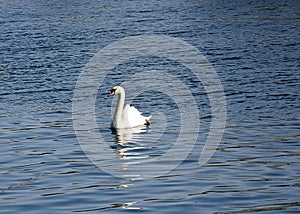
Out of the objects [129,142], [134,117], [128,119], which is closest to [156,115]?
[134,117]

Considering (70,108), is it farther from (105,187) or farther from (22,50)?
(22,50)

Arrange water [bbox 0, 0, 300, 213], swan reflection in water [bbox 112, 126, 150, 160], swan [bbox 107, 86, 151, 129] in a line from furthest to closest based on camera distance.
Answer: swan [bbox 107, 86, 151, 129] < swan reflection in water [bbox 112, 126, 150, 160] < water [bbox 0, 0, 300, 213]

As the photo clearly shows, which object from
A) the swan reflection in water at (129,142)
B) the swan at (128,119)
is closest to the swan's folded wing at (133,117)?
the swan at (128,119)

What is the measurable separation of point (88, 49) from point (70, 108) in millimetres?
11192

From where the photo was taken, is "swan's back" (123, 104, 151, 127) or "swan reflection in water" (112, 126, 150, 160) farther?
"swan's back" (123, 104, 151, 127)

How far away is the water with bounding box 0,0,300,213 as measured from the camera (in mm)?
13008

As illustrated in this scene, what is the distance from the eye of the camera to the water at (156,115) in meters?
13.0

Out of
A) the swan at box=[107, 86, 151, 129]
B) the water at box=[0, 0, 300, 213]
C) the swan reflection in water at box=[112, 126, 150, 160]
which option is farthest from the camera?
the swan at box=[107, 86, 151, 129]

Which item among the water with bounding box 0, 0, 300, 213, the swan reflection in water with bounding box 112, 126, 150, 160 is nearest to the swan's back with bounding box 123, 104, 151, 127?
the swan reflection in water with bounding box 112, 126, 150, 160

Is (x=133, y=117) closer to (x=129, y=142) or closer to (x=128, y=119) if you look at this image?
(x=128, y=119)

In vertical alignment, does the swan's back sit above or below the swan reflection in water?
above

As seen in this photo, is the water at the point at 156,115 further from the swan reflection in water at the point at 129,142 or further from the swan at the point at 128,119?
the swan at the point at 128,119

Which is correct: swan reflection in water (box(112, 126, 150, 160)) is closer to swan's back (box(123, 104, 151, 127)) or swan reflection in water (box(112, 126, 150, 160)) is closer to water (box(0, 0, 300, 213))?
water (box(0, 0, 300, 213))

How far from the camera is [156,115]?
21.2 m
